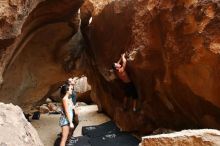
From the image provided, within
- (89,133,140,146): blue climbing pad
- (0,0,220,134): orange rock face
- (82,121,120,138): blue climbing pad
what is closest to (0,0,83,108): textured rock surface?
(0,0,220,134): orange rock face

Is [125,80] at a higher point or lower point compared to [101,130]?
higher

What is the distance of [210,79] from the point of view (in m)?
5.76

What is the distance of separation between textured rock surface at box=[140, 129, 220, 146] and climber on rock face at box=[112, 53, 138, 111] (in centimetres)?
496

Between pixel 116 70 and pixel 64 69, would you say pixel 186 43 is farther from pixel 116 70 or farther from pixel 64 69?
pixel 64 69

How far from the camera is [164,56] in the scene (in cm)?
681

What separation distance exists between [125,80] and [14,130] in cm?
583

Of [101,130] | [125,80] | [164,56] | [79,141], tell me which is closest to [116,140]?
[79,141]

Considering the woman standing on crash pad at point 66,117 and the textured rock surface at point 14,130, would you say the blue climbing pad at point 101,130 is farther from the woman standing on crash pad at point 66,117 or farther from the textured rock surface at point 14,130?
the textured rock surface at point 14,130

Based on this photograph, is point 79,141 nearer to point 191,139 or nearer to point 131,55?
point 131,55

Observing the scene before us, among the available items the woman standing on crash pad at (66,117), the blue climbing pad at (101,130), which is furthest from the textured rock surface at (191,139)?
the blue climbing pad at (101,130)

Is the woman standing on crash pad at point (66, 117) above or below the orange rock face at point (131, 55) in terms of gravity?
below

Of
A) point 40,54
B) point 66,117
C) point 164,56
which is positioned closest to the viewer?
point 164,56

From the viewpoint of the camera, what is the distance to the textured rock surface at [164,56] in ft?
19.0

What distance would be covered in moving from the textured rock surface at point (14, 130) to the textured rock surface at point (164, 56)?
359 cm
